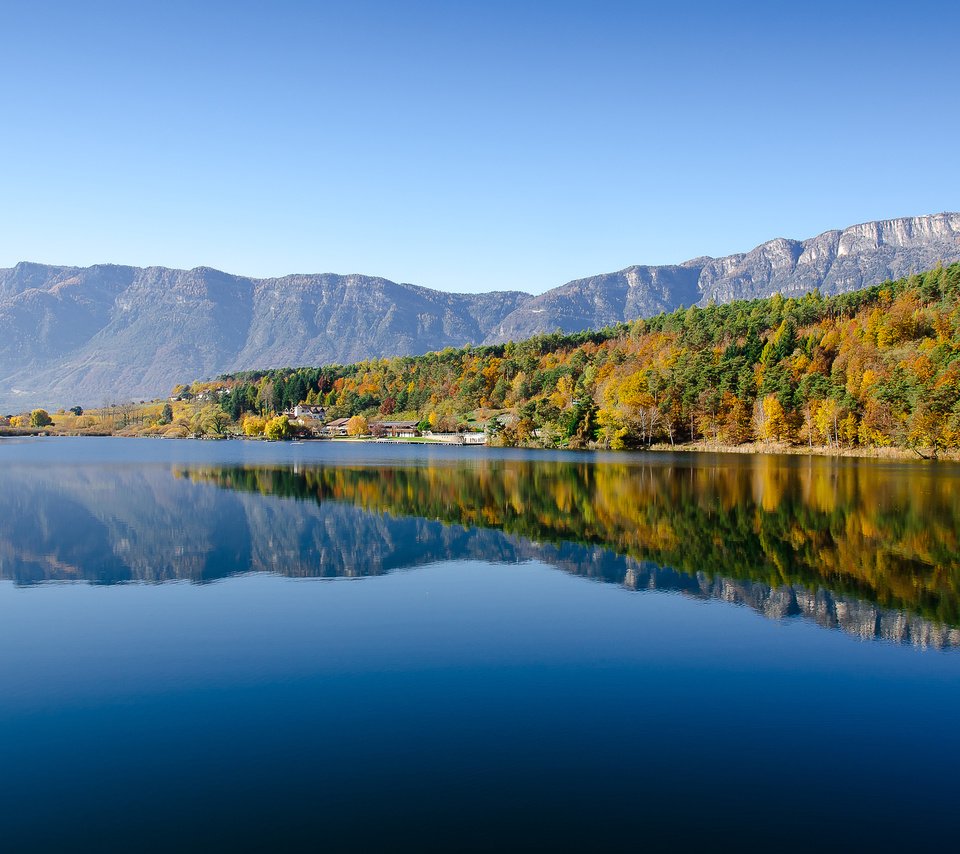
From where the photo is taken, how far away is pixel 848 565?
2202 cm

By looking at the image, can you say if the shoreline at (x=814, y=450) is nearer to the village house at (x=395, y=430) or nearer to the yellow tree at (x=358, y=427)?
the village house at (x=395, y=430)

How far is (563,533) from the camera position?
2841cm

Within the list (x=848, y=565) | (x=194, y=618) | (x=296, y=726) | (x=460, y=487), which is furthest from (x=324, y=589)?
(x=460, y=487)

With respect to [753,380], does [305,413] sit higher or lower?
lower

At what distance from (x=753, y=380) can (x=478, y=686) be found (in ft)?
280

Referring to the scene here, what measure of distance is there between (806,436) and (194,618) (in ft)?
254

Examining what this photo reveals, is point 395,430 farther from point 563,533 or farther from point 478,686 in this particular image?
point 478,686

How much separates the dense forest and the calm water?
4718 centimetres

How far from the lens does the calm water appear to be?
8.44 metres

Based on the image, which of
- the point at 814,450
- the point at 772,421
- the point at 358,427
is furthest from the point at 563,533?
the point at 358,427

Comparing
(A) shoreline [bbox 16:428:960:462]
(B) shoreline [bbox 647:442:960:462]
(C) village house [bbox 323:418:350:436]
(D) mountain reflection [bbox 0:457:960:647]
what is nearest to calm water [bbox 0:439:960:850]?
(D) mountain reflection [bbox 0:457:960:647]

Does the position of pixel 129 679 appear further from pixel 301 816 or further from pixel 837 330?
pixel 837 330

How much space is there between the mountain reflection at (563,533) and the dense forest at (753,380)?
25.8m

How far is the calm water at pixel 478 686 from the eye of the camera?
8.44 metres
